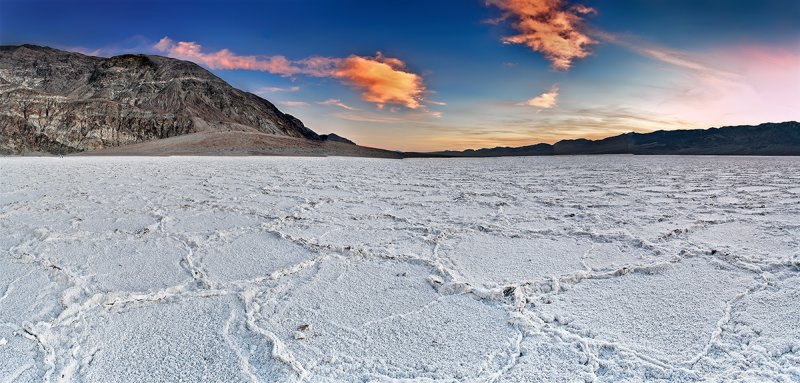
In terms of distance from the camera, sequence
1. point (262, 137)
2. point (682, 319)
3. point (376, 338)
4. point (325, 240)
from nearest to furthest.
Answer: point (376, 338), point (682, 319), point (325, 240), point (262, 137)

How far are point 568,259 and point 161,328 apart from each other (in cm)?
212

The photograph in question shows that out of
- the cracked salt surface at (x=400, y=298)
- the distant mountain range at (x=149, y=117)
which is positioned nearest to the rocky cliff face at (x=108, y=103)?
the distant mountain range at (x=149, y=117)

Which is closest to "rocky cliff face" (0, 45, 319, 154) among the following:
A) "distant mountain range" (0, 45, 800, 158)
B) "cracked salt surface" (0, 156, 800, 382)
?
"distant mountain range" (0, 45, 800, 158)

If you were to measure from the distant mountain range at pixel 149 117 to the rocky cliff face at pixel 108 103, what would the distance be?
11cm

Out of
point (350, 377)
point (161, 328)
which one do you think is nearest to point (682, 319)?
point (350, 377)

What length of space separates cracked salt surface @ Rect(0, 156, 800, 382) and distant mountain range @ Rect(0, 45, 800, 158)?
31685 millimetres

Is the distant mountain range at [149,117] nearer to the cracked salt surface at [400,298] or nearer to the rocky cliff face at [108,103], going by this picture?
the rocky cliff face at [108,103]

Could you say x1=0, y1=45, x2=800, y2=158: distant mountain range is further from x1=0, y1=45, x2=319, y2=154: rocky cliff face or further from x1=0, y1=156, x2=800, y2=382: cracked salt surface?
x1=0, y1=156, x2=800, y2=382: cracked salt surface

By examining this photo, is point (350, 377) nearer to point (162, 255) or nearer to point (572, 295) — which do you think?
point (572, 295)

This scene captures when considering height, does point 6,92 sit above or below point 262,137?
above

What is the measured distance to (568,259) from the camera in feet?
8.54

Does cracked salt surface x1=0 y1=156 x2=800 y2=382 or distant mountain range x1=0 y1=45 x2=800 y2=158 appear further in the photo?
distant mountain range x1=0 y1=45 x2=800 y2=158

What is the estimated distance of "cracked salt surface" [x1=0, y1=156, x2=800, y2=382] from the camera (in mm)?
1477

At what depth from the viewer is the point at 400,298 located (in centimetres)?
204
